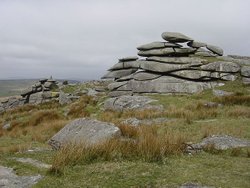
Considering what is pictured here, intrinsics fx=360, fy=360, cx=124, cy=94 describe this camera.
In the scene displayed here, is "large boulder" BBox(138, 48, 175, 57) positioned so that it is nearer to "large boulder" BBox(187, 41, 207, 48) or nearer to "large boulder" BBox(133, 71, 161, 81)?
"large boulder" BBox(133, 71, 161, 81)

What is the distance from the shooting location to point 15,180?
28.6 ft

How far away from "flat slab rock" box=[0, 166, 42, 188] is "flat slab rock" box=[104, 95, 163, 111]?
18.9 m

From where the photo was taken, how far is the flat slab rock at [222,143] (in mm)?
11851

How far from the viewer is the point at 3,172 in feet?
30.9

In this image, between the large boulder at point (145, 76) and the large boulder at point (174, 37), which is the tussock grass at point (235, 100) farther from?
the large boulder at point (174, 37)

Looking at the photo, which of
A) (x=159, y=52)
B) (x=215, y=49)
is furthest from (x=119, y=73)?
(x=215, y=49)

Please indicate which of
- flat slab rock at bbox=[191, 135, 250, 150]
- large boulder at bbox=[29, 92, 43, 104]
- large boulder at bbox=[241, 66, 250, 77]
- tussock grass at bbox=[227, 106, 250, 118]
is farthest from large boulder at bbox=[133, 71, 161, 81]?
flat slab rock at bbox=[191, 135, 250, 150]

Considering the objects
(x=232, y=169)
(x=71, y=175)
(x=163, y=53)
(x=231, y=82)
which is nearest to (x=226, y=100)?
(x=231, y=82)

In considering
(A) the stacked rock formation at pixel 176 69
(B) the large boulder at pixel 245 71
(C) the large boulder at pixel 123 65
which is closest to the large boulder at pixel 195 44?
(A) the stacked rock formation at pixel 176 69

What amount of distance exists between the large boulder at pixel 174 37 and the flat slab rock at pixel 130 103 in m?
7.78

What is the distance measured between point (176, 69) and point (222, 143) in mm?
21072

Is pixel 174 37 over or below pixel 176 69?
over

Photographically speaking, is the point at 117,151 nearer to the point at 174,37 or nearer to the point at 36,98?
the point at 174,37

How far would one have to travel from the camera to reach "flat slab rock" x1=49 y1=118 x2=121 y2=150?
506 inches
